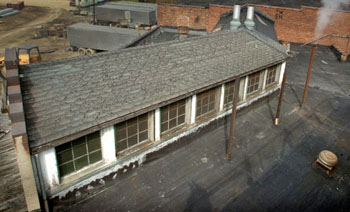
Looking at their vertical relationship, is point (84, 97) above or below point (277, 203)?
above

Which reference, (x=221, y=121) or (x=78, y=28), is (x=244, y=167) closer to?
(x=221, y=121)

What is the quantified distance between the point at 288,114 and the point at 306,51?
14.8 metres

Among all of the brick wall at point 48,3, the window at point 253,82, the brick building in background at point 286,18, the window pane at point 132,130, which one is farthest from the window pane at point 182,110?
the brick wall at point 48,3

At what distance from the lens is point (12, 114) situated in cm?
664

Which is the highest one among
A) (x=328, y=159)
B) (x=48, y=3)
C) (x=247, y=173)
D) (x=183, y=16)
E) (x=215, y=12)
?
(x=215, y=12)

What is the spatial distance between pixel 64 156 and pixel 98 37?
1070 inches

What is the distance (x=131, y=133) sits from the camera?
31.0 ft

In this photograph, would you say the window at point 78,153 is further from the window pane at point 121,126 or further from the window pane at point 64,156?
the window pane at point 121,126

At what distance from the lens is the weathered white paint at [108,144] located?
8.62 meters

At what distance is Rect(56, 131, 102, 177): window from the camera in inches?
314

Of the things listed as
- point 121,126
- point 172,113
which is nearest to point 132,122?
point 121,126

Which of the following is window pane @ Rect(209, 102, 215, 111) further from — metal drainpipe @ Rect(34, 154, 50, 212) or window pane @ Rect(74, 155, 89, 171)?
metal drainpipe @ Rect(34, 154, 50, 212)

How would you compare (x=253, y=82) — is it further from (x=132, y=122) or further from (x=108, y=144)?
(x=108, y=144)

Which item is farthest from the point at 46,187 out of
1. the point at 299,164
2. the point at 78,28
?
the point at 78,28
